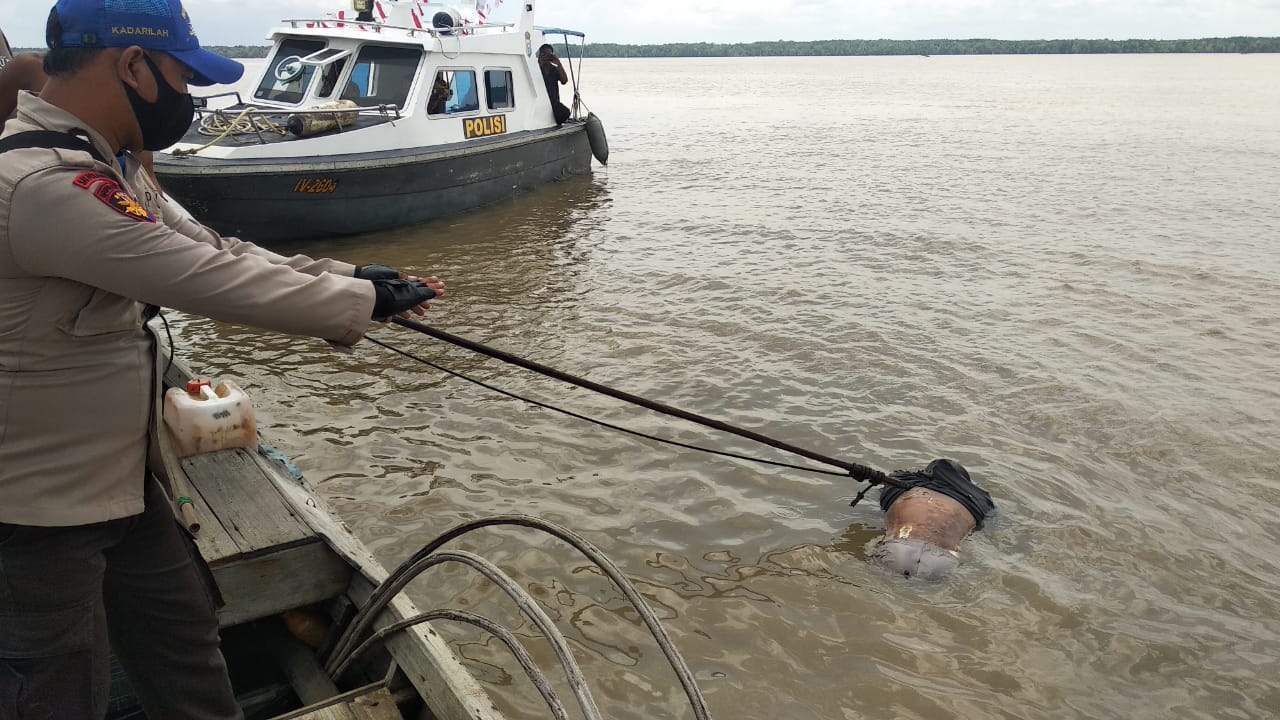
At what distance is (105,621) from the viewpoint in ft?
6.75

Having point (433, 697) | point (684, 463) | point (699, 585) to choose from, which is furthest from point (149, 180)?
point (684, 463)

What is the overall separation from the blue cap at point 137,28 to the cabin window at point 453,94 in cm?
1012

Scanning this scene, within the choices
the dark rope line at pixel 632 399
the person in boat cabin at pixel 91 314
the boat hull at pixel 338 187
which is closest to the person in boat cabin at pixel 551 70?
the boat hull at pixel 338 187

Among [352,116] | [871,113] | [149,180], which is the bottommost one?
[871,113]

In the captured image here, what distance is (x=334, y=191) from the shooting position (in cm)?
1046

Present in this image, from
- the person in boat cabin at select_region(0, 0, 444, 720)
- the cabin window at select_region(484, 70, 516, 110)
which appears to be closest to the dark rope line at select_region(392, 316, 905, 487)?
the person in boat cabin at select_region(0, 0, 444, 720)

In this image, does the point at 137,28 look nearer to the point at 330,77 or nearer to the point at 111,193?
the point at 111,193

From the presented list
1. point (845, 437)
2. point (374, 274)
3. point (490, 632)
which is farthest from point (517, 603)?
point (845, 437)

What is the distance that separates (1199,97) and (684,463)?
44.3m

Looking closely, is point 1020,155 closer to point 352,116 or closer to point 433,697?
point 352,116

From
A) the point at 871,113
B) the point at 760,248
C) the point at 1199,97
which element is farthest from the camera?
the point at 1199,97

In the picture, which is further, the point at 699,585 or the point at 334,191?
the point at 334,191

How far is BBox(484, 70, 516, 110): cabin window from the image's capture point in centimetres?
1309

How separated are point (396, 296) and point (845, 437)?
4.62 meters
